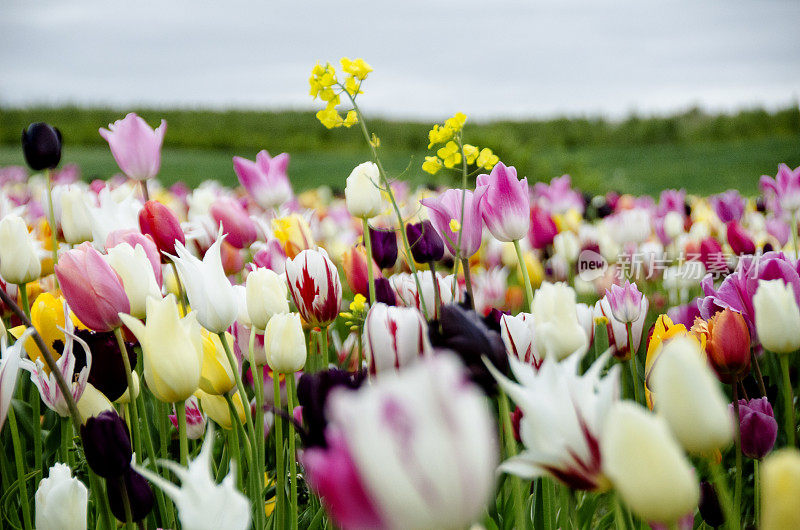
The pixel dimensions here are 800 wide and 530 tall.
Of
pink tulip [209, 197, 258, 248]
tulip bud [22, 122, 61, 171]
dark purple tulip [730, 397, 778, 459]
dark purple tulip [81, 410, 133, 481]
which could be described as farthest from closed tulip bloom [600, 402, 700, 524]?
tulip bud [22, 122, 61, 171]

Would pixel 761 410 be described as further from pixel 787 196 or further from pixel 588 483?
pixel 787 196

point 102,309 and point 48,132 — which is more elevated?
point 48,132

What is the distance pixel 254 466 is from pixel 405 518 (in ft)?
2.47

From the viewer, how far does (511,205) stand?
134 cm

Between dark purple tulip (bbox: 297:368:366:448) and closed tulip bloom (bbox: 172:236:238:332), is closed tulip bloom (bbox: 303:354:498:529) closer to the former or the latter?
dark purple tulip (bbox: 297:368:366:448)

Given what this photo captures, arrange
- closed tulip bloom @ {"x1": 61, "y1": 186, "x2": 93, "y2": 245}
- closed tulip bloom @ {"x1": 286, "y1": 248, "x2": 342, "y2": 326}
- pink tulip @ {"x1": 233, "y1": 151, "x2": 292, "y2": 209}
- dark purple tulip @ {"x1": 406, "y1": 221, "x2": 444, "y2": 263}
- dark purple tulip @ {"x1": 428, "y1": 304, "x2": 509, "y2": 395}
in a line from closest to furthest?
1. dark purple tulip @ {"x1": 428, "y1": 304, "x2": 509, "y2": 395}
2. closed tulip bloom @ {"x1": 286, "y1": 248, "x2": 342, "y2": 326}
3. dark purple tulip @ {"x1": 406, "y1": 221, "x2": 444, "y2": 263}
4. closed tulip bloom @ {"x1": 61, "y1": 186, "x2": 93, "y2": 245}
5. pink tulip @ {"x1": 233, "y1": 151, "x2": 292, "y2": 209}

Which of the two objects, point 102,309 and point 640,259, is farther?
point 640,259

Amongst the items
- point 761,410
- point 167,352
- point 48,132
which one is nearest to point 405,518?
point 167,352

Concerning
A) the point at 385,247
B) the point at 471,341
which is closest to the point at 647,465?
the point at 471,341

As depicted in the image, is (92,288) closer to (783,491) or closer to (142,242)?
(142,242)

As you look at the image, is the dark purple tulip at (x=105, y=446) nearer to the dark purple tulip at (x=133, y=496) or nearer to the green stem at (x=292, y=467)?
the dark purple tulip at (x=133, y=496)

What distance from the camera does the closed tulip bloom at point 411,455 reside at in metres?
0.48

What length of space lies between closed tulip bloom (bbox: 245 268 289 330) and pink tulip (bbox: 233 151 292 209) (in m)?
1.19

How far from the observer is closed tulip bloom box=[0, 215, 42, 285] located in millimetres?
1556
